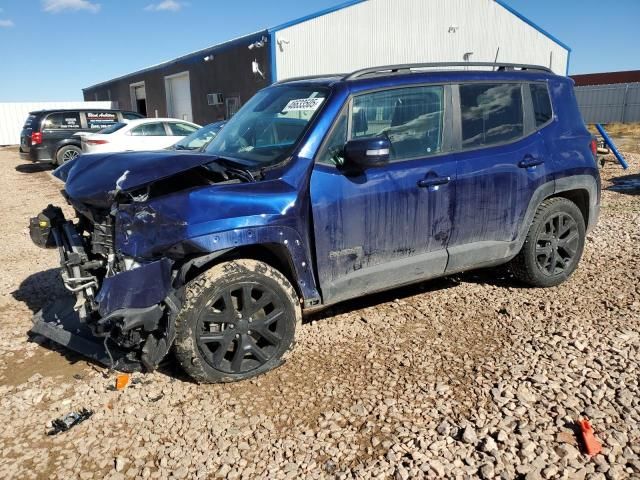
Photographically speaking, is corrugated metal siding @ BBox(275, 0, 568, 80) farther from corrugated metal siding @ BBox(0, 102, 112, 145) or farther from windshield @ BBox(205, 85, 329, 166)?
corrugated metal siding @ BBox(0, 102, 112, 145)

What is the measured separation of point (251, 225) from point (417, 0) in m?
19.6

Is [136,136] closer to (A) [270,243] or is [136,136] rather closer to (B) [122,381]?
(B) [122,381]

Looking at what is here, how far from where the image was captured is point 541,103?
4477 millimetres

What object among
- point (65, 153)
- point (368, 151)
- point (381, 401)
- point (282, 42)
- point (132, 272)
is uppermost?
point (282, 42)

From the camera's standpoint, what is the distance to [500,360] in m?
3.52

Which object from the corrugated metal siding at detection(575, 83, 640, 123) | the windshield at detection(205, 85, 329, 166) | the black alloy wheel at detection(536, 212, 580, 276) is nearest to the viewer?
the windshield at detection(205, 85, 329, 166)

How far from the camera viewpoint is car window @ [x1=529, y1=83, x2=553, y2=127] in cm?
443

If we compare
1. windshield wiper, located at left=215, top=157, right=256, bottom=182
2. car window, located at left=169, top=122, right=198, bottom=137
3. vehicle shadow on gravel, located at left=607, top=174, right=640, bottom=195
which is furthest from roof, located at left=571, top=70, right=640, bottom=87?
windshield wiper, located at left=215, top=157, right=256, bottom=182

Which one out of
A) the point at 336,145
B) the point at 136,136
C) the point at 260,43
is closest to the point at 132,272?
the point at 336,145

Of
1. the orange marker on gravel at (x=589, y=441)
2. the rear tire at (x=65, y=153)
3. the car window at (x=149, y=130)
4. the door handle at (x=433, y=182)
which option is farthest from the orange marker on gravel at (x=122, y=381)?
the rear tire at (x=65, y=153)

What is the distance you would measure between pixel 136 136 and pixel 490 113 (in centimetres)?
1084

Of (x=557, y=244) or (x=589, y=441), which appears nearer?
(x=589, y=441)

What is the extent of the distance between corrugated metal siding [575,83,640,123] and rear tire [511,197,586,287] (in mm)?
33417

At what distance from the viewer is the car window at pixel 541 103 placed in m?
4.43
